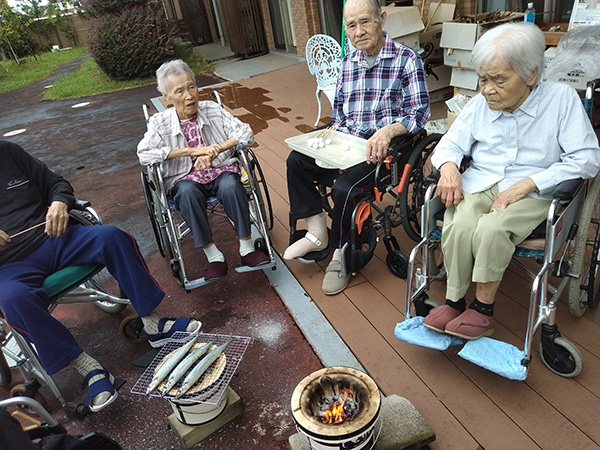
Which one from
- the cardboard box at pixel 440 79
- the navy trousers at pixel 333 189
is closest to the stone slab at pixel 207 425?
A: the navy trousers at pixel 333 189

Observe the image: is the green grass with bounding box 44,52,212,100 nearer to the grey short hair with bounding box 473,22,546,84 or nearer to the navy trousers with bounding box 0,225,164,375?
the navy trousers with bounding box 0,225,164,375

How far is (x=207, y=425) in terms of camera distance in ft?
5.62

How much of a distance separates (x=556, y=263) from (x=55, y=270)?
214cm

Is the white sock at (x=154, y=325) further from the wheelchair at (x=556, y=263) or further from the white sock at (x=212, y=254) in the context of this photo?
the wheelchair at (x=556, y=263)

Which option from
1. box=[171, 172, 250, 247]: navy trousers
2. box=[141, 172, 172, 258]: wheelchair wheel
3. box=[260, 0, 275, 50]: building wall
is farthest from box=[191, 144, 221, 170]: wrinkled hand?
box=[260, 0, 275, 50]: building wall

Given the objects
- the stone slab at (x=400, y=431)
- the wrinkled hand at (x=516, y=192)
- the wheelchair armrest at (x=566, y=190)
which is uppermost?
the wheelchair armrest at (x=566, y=190)

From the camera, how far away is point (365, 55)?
236 centimetres

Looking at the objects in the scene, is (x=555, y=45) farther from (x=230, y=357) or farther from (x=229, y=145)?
(x=230, y=357)

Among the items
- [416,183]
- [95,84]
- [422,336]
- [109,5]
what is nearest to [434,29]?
[416,183]

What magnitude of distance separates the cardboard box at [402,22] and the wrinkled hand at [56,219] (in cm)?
316

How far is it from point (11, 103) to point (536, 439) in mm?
11727

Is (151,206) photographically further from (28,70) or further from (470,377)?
(28,70)

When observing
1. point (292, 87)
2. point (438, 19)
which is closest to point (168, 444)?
point (438, 19)

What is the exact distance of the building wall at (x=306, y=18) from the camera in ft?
23.9
